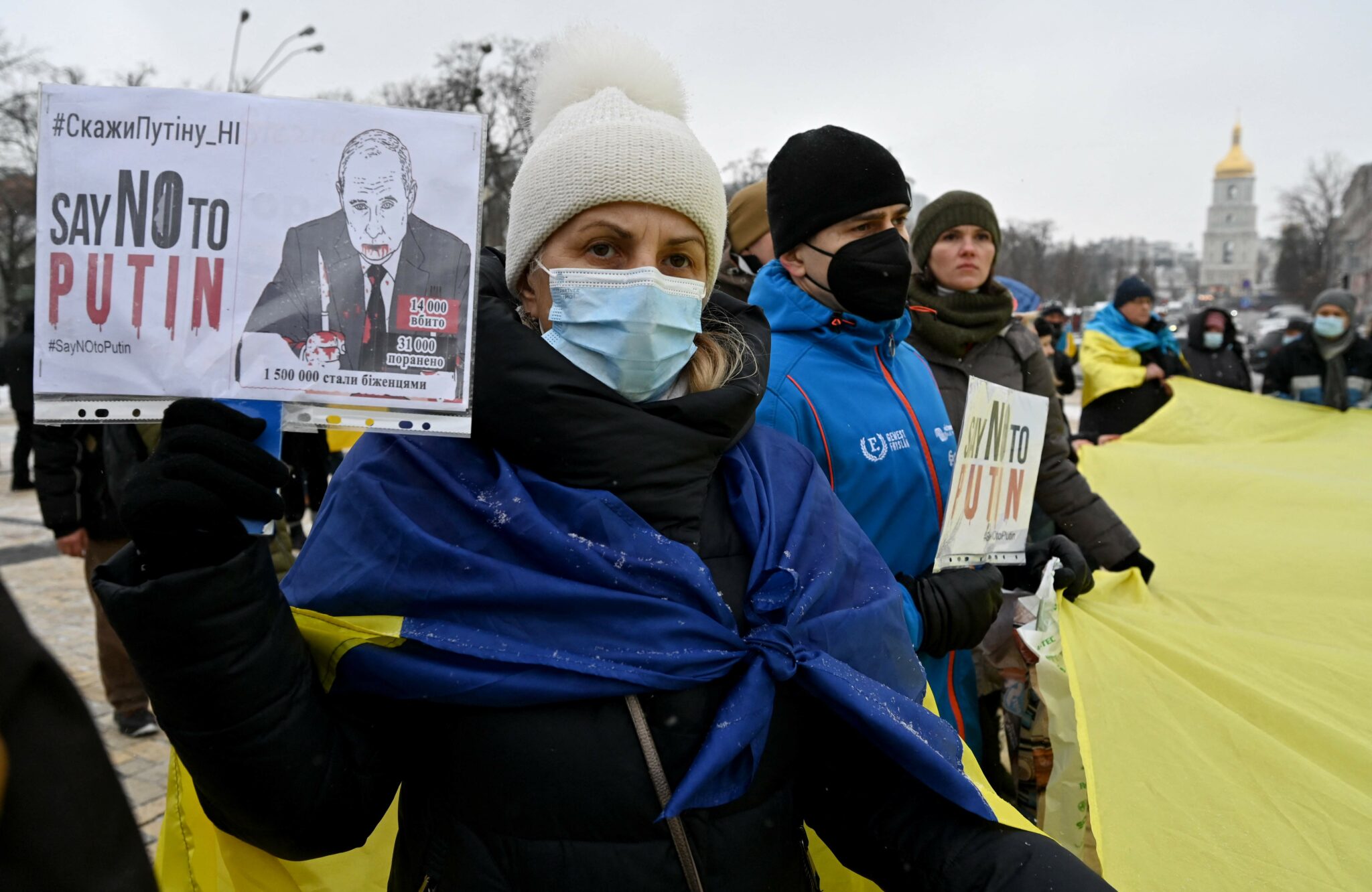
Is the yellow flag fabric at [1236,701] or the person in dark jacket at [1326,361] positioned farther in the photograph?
the person in dark jacket at [1326,361]

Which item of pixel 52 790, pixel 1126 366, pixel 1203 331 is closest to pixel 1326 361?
pixel 1203 331

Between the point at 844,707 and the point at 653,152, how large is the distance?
3.33ft

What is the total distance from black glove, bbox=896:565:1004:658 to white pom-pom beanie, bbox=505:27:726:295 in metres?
0.91

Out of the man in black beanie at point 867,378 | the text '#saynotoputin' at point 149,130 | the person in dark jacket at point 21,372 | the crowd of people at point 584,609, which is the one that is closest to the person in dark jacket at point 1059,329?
the man in black beanie at point 867,378

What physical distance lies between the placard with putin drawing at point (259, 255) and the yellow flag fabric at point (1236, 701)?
5.65 ft

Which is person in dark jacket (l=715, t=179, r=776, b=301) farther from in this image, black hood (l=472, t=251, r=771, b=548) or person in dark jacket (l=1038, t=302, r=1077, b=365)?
person in dark jacket (l=1038, t=302, r=1077, b=365)

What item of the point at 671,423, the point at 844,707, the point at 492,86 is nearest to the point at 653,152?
the point at 671,423

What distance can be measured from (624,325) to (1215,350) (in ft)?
26.5

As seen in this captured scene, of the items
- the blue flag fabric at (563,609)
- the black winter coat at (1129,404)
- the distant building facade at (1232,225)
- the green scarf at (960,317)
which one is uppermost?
the distant building facade at (1232,225)

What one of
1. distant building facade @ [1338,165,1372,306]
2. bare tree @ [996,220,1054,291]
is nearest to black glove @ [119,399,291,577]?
bare tree @ [996,220,1054,291]

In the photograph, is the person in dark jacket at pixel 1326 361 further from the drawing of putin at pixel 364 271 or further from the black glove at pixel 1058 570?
the drawing of putin at pixel 364 271

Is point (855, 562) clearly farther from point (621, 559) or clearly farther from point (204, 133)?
point (204, 133)

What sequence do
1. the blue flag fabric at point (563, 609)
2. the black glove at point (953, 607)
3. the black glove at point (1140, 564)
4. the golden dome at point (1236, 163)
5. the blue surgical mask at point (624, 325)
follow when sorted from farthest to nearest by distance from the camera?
the golden dome at point (1236, 163) → the black glove at point (1140, 564) → the black glove at point (953, 607) → the blue surgical mask at point (624, 325) → the blue flag fabric at point (563, 609)

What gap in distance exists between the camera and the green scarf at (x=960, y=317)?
319 centimetres
